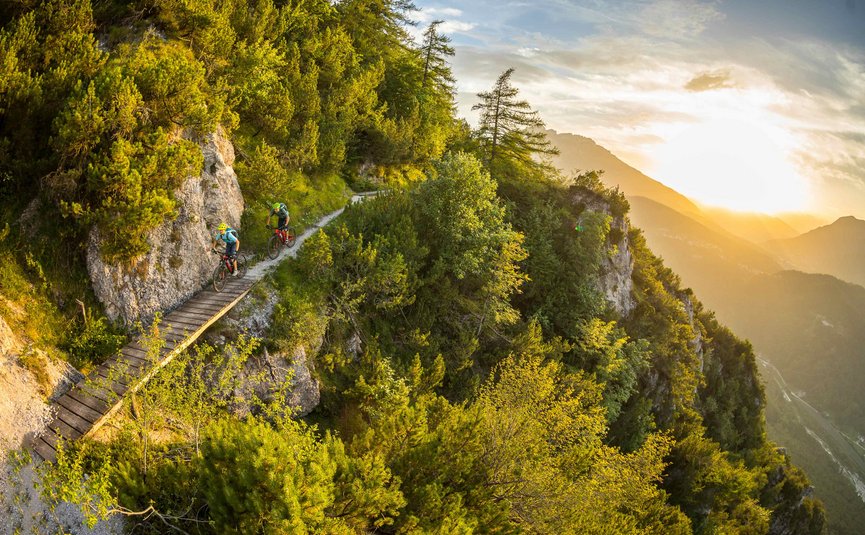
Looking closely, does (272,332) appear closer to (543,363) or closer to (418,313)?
(418,313)

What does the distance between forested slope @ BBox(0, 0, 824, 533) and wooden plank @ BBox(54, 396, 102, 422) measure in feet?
2.08

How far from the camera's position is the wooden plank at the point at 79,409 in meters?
9.76

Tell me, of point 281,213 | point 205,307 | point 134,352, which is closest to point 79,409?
point 134,352

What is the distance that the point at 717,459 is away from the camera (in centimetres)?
3127

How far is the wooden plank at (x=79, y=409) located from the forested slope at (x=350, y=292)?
2.08 feet

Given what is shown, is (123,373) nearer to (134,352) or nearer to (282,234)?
(134,352)

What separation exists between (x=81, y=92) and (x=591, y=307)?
92.4 ft

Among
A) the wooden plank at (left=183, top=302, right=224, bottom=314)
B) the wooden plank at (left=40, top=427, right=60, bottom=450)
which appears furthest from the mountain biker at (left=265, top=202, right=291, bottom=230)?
the wooden plank at (left=40, top=427, right=60, bottom=450)

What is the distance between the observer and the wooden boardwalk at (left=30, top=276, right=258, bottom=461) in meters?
9.48

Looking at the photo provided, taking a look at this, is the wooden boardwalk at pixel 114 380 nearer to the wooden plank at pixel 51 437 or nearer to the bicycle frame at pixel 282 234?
the wooden plank at pixel 51 437

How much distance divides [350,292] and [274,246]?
4791mm

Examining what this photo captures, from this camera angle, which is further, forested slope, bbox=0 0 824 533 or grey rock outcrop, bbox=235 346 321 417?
grey rock outcrop, bbox=235 346 321 417

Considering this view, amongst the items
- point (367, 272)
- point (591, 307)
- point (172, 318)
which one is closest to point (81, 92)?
point (172, 318)

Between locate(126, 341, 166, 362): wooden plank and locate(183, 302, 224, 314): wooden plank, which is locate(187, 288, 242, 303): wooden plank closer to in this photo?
locate(183, 302, 224, 314): wooden plank
